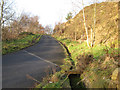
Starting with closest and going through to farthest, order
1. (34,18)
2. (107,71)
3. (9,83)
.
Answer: (9,83) < (107,71) < (34,18)

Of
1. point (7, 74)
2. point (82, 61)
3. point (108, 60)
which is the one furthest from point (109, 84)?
point (7, 74)

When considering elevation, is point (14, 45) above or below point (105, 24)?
below

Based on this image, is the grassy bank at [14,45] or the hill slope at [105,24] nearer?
the hill slope at [105,24]

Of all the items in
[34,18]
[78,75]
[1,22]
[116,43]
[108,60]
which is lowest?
[78,75]

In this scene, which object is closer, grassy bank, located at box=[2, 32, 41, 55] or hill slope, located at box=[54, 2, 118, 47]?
hill slope, located at box=[54, 2, 118, 47]

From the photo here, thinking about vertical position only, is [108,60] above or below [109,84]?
above

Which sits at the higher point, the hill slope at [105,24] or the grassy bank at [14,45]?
the hill slope at [105,24]

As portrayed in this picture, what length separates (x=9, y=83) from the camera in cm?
Result: 469

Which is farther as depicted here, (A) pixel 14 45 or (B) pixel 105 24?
(A) pixel 14 45

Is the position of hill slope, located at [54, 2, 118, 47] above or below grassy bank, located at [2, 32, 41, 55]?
above

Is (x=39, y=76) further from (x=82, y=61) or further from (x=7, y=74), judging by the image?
(x=82, y=61)

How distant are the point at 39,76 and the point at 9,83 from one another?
59.6 inches

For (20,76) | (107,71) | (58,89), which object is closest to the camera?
(58,89)

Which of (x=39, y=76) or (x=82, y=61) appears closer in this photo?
(x=39, y=76)
